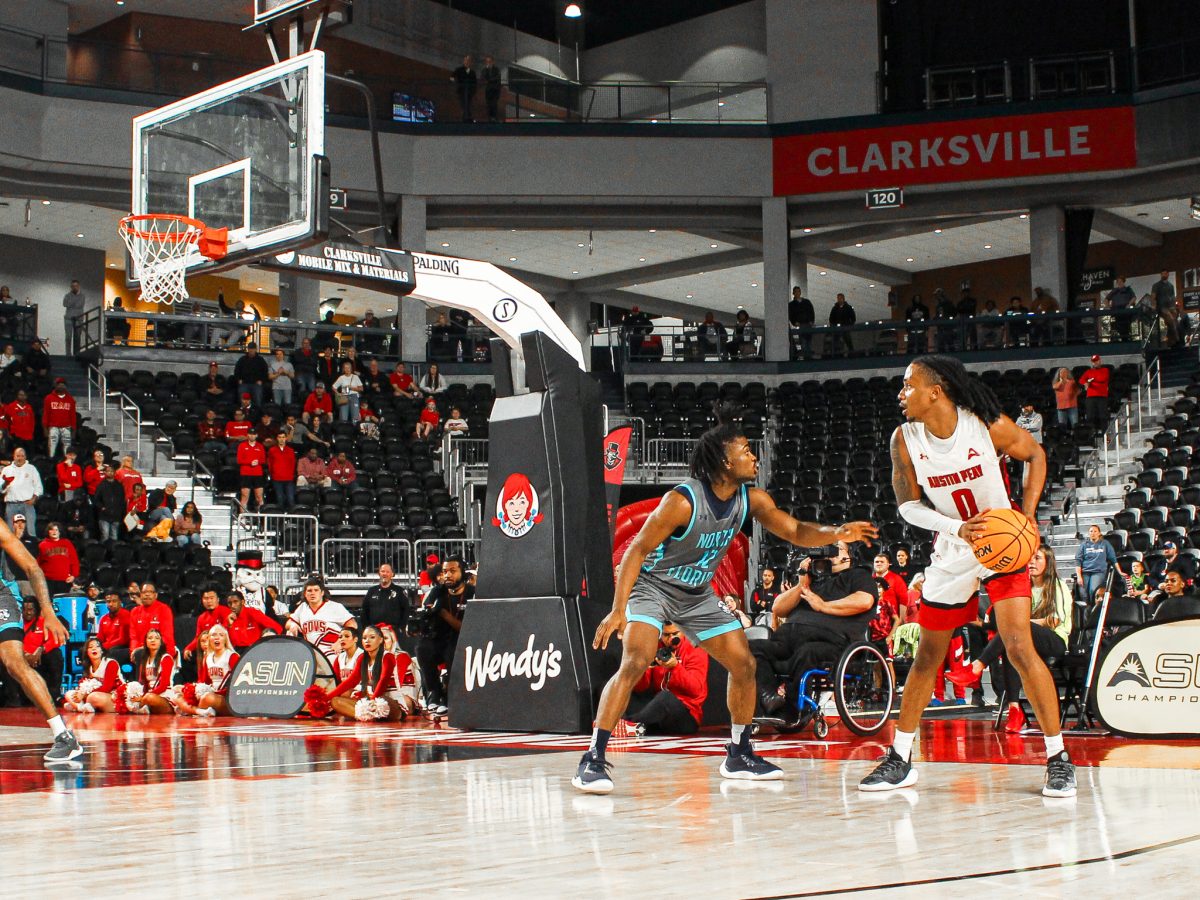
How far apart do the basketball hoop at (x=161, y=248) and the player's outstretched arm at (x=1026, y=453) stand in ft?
24.0

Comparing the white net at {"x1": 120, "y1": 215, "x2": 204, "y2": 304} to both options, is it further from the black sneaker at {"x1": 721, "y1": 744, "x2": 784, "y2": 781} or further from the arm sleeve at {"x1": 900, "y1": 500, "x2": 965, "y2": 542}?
the arm sleeve at {"x1": 900, "y1": 500, "x2": 965, "y2": 542}

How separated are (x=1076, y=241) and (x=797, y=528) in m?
24.4

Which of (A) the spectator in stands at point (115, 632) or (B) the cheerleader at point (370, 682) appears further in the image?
(A) the spectator in stands at point (115, 632)

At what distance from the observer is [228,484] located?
71.0 feet

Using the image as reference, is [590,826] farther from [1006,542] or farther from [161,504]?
[161,504]

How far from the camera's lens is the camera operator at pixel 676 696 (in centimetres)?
1022

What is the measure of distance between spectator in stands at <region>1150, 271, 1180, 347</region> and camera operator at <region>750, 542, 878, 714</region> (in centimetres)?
1836

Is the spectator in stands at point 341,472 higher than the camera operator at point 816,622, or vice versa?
the spectator in stands at point 341,472

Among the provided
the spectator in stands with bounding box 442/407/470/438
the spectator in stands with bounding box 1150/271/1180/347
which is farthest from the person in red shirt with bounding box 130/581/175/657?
the spectator in stands with bounding box 1150/271/1180/347

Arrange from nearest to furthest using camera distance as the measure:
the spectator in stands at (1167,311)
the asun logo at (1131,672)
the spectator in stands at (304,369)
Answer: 1. the asun logo at (1131,672)
2. the spectator in stands at (304,369)
3. the spectator in stands at (1167,311)

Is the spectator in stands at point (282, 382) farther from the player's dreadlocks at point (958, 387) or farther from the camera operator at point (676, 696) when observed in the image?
the player's dreadlocks at point (958, 387)

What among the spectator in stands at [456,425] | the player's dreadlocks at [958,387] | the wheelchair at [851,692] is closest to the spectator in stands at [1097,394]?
the spectator in stands at [456,425]

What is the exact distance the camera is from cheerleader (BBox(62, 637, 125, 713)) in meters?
14.3

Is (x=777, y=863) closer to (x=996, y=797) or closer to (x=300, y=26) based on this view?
(x=996, y=797)
